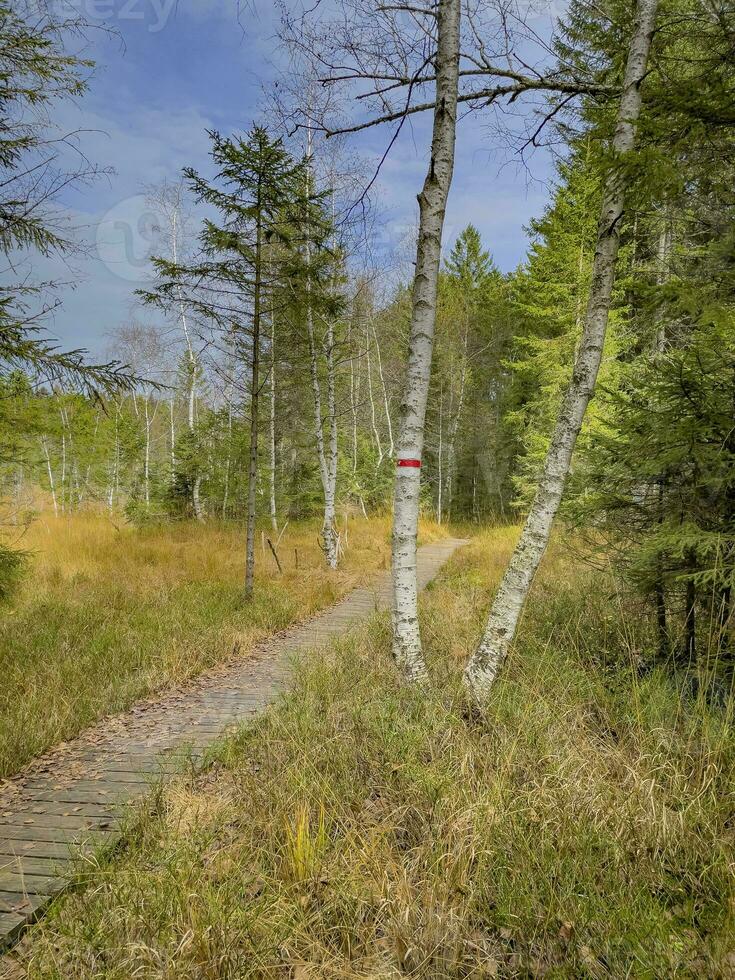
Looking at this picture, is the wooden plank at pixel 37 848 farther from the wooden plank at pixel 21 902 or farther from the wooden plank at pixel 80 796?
the wooden plank at pixel 80 796

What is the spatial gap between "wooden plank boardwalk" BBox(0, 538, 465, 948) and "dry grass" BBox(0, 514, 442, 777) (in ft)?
0.94

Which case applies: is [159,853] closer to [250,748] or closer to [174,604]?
[250,748]

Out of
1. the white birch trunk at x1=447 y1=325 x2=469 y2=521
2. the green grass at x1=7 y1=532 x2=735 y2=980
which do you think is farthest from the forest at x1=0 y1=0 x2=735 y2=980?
the white birch trunk at x1=447 y1=325 x2=469 y2=521

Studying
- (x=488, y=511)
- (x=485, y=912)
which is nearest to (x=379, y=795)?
(x=485, y=912)

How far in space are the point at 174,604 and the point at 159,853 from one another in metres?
5.33

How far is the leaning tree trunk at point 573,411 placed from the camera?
375 centimetres

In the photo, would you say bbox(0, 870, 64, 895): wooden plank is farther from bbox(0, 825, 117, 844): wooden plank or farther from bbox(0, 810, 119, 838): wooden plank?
bbox(0, 810, 119, 838): wooden plank

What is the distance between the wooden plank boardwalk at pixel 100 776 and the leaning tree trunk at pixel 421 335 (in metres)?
1.68

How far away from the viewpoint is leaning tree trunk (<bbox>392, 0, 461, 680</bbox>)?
397 centimetres

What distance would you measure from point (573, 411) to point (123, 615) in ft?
22.1

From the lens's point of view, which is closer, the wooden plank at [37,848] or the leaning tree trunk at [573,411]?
the wooden plank at [37,848]

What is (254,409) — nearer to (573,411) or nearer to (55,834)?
(573,411)

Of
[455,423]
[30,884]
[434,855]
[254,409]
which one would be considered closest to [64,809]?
[30,884]

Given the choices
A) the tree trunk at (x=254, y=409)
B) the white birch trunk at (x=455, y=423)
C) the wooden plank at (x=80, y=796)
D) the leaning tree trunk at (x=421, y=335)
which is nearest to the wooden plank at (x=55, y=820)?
the wooden plank at (x=80, y=796)
